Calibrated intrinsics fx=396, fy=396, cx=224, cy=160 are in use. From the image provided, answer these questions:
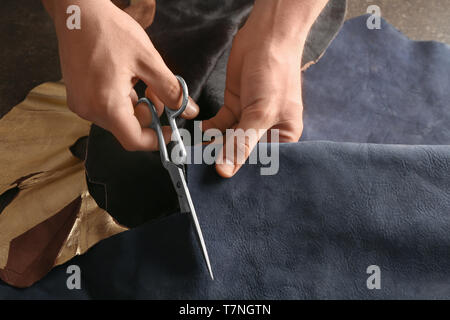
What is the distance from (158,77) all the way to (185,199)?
0.19 m

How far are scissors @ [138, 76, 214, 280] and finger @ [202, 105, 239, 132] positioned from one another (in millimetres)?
66

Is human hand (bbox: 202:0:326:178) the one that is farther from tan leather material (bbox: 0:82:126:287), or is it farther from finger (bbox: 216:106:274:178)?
tan leather material (bbox: 0:82:126:287)

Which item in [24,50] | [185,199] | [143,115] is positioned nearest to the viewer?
[185,199]

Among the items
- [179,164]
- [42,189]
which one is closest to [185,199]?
[179,164]

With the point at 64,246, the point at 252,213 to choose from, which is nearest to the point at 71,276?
the point at 64,246

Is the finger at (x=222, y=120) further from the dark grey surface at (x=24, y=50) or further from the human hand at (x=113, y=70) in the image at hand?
the dark grey surface at (x=24, y=50)

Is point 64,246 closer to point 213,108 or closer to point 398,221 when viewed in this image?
point 213,108

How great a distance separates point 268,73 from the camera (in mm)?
615

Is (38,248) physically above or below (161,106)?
below

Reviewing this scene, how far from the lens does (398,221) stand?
49 cm

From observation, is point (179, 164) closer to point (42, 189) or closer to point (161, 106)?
point (161, 106)

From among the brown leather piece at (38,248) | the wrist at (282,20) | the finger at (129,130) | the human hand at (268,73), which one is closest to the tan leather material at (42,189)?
the brown leather piece at (38,248)

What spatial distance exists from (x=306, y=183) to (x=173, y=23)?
0.41m

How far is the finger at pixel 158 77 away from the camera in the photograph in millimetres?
559
